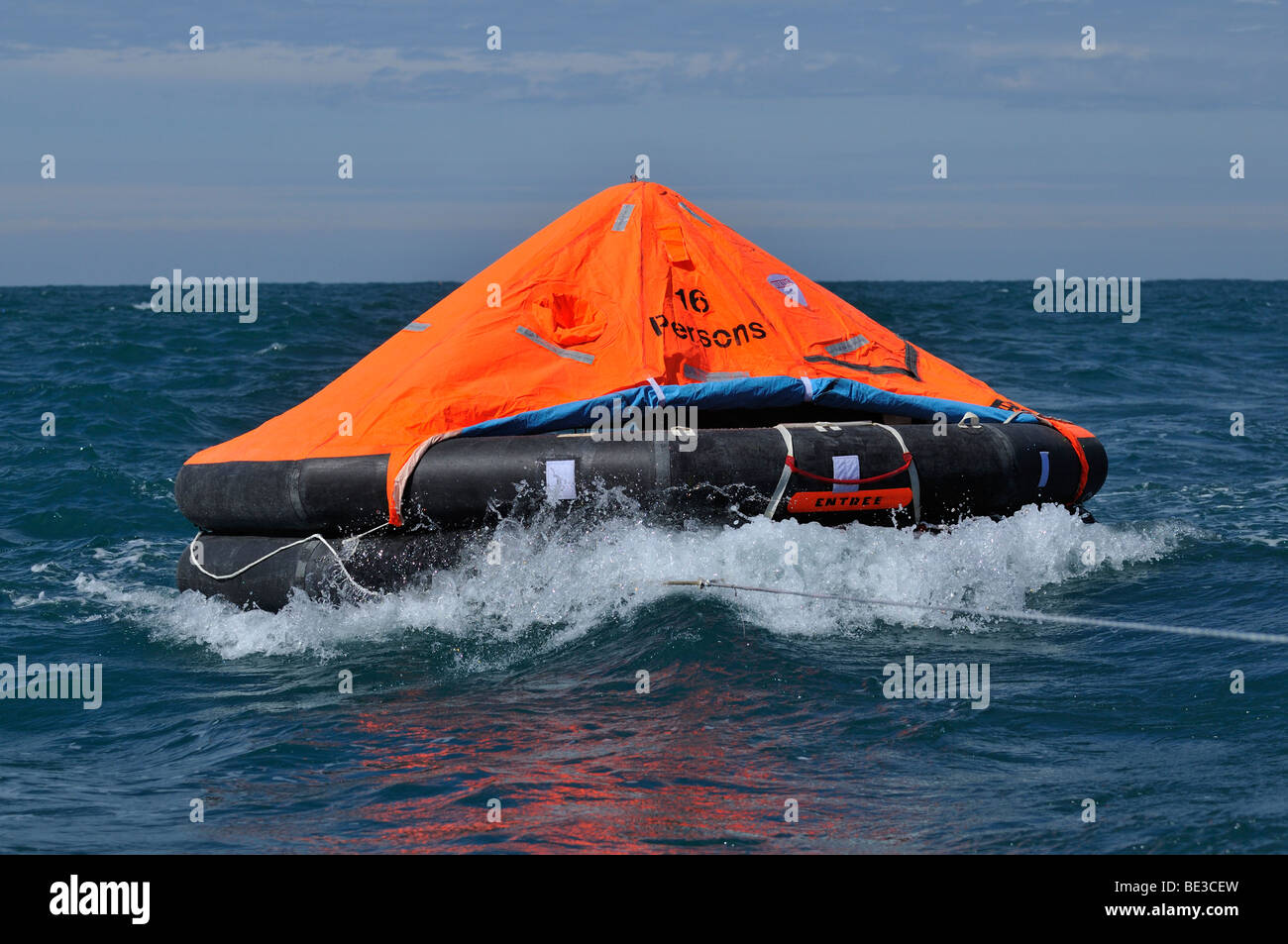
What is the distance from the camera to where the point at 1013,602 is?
7148 mm

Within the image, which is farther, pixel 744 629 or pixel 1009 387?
pixel 1009 387

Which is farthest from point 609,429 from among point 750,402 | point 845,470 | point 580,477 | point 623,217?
point 623,217

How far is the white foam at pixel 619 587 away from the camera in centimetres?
675

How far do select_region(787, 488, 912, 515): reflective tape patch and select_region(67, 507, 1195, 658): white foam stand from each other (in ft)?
0.40

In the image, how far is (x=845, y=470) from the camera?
24.0ft

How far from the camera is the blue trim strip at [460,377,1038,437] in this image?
7.40 meters

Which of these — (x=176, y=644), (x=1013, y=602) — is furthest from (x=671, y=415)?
(x=176, y=644)

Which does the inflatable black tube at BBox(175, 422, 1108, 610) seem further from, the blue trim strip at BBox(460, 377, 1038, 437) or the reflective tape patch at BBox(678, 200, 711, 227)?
the reflective tape patch at BBox(678, 200, 711, 227)

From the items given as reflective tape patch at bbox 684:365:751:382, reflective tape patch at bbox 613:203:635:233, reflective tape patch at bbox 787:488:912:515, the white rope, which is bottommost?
the white rope

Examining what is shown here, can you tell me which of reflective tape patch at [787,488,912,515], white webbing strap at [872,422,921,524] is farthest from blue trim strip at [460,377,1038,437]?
reflective tape patch at [787,488,912,515]

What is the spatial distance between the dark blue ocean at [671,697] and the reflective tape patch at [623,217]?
235cm
